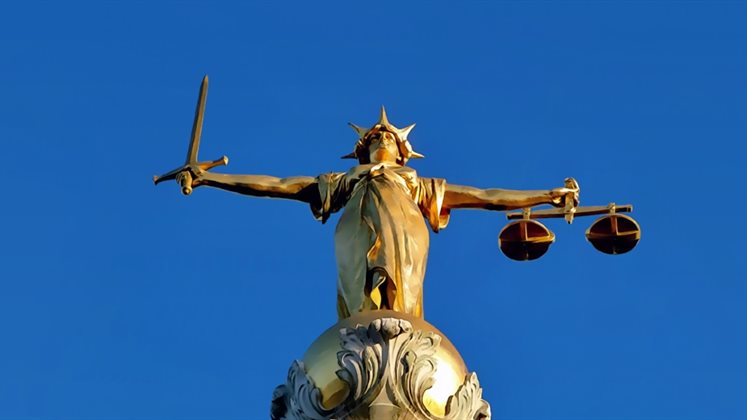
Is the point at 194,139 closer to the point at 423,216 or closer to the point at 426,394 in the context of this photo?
the point at 423,216

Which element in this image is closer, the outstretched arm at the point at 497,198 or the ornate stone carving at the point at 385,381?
the ornate stone carving at the point at 385,381

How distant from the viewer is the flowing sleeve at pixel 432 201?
23031 millimetres

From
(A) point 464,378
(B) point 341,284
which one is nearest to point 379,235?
(B) point 341,284

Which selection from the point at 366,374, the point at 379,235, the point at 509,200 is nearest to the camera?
the point at 366,374

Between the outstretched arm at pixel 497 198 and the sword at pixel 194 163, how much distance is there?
2768 mm

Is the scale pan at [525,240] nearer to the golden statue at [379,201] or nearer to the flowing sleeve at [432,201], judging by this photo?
the golden statue at [379,201]

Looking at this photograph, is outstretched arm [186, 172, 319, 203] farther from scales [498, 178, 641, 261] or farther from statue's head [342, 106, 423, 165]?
scales [498, 178, 641, 261]

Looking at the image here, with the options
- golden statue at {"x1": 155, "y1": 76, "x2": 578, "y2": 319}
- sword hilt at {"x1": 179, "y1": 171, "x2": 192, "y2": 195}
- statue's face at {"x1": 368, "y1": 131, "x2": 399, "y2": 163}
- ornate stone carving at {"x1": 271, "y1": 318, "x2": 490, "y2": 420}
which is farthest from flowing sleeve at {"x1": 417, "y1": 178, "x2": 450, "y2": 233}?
sword hilt at {"x1": 179, "y1": 171, "x2": 192, "y2": 195}

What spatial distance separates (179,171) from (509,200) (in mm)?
3905

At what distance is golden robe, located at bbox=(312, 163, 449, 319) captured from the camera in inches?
857

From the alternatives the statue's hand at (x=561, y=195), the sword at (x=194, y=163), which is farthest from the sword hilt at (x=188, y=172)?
the statue's hand at (x=561, y=195)

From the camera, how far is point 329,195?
2314cm

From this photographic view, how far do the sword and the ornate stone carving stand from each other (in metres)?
3.59

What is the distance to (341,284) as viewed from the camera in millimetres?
22016
